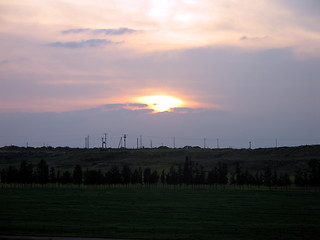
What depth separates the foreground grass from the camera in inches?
1291

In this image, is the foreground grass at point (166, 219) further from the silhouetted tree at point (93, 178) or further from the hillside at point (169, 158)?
the hillside at point (169, 158)

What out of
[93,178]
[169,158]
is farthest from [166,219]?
[169,158]

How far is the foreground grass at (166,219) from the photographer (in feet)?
108

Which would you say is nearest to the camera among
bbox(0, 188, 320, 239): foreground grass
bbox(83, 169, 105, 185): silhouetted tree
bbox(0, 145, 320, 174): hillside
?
bbox(0, 188, 320, 239): foreground grass

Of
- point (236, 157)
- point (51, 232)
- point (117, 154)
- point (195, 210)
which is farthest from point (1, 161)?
point (51, 232)

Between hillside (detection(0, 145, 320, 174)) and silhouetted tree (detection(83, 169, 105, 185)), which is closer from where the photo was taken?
silhouetted tree (detection(83, 169, 105, 185))

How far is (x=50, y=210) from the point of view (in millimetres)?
48000

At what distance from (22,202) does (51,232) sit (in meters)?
25.7

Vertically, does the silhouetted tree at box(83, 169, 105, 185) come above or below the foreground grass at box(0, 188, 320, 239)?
above

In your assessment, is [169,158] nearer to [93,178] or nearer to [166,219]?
[93,178]

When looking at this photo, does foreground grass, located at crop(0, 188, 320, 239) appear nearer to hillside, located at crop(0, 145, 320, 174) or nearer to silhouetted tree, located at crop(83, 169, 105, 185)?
silhouetted tree, located at crop(83, 169, 105, 185)

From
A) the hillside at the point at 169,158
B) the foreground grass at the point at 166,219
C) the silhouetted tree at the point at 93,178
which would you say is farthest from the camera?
the hillside at the point at 169,158

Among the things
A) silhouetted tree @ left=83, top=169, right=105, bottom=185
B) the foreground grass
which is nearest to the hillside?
Result: silhouetted tree @ left=83, top=169, right=105, bottom=185

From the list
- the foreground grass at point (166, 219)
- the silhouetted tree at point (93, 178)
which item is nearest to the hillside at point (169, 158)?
the silhouetted tree at point (93, 178)
